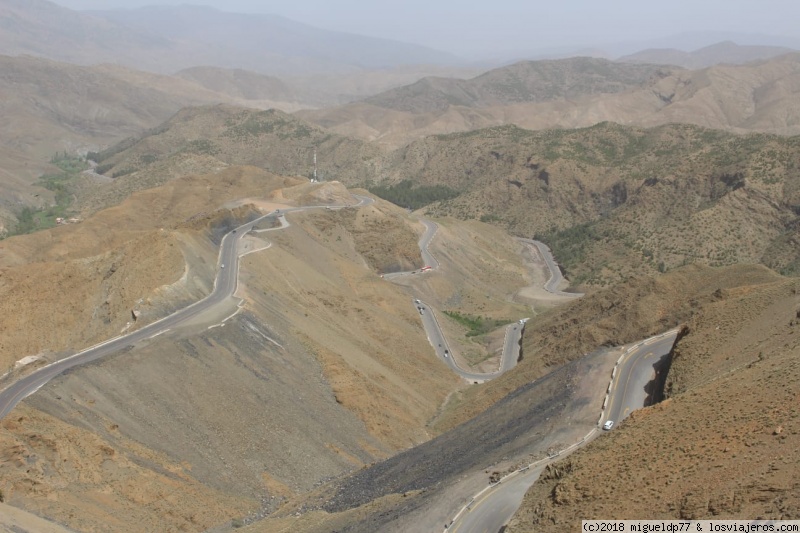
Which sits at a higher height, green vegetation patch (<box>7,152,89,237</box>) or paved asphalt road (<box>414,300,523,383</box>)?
paved asphalt road (<box>414,300,523,383</box>)

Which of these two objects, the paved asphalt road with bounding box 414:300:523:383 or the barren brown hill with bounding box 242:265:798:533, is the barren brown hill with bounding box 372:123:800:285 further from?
the barren brown hill with bounding box 242:265:798:533

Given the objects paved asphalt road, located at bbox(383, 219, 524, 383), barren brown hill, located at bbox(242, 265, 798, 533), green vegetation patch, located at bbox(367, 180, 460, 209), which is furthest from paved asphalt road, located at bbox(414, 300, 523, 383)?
green vegetation patch, located at bbox(367, 180, 460, 209)

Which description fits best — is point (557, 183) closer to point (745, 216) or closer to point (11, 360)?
point (745, 216)

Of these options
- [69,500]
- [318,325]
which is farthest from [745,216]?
[69,500]

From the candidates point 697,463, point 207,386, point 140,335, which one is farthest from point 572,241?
point 697,463

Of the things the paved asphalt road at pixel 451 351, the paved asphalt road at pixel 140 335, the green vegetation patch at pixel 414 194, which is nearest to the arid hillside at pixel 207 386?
the paved asphalt road at pixel 140 335

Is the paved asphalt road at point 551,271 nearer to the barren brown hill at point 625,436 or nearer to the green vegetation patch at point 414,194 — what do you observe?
the barren brown hill at point 625,436
